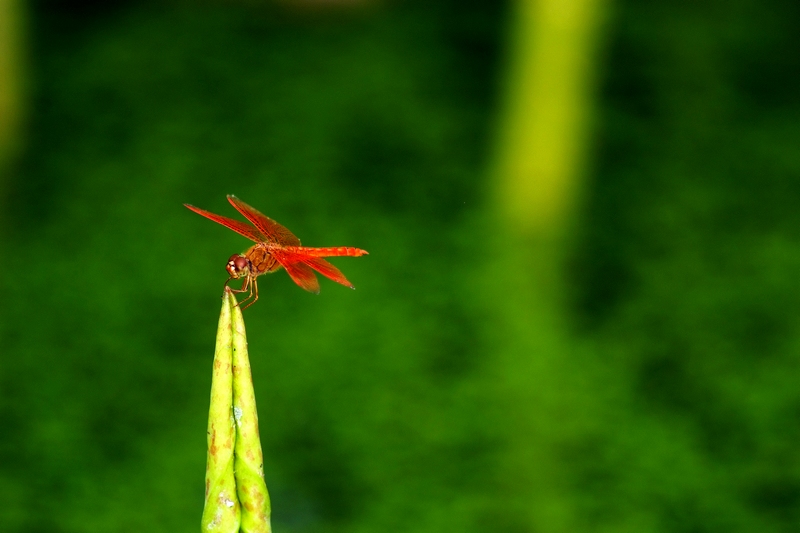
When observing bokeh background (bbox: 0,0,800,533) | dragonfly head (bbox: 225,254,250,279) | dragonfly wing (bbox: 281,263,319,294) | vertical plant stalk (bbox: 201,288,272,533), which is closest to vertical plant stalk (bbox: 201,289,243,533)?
vertical plant stalk (bbox: 201,288,272,533)

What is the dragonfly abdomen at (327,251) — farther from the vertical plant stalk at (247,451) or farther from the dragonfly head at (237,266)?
the vertical plant stalk at (247,451)

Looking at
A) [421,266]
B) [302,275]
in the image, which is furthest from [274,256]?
[421,266]

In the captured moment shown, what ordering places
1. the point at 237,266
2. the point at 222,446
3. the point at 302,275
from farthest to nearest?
the point at 302,275 < the point at 237,266 < the point at 222,446

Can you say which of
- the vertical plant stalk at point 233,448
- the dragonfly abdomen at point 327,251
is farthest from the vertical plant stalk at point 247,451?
the dragonfly abdomen at point 327,251

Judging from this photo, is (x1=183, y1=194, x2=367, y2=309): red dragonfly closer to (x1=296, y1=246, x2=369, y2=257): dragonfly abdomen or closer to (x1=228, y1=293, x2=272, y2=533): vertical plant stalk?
(x1=296, y1=246, x2=369, y2=257): dragonfly abdomen

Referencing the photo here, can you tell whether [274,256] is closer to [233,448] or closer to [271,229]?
[271,229]
